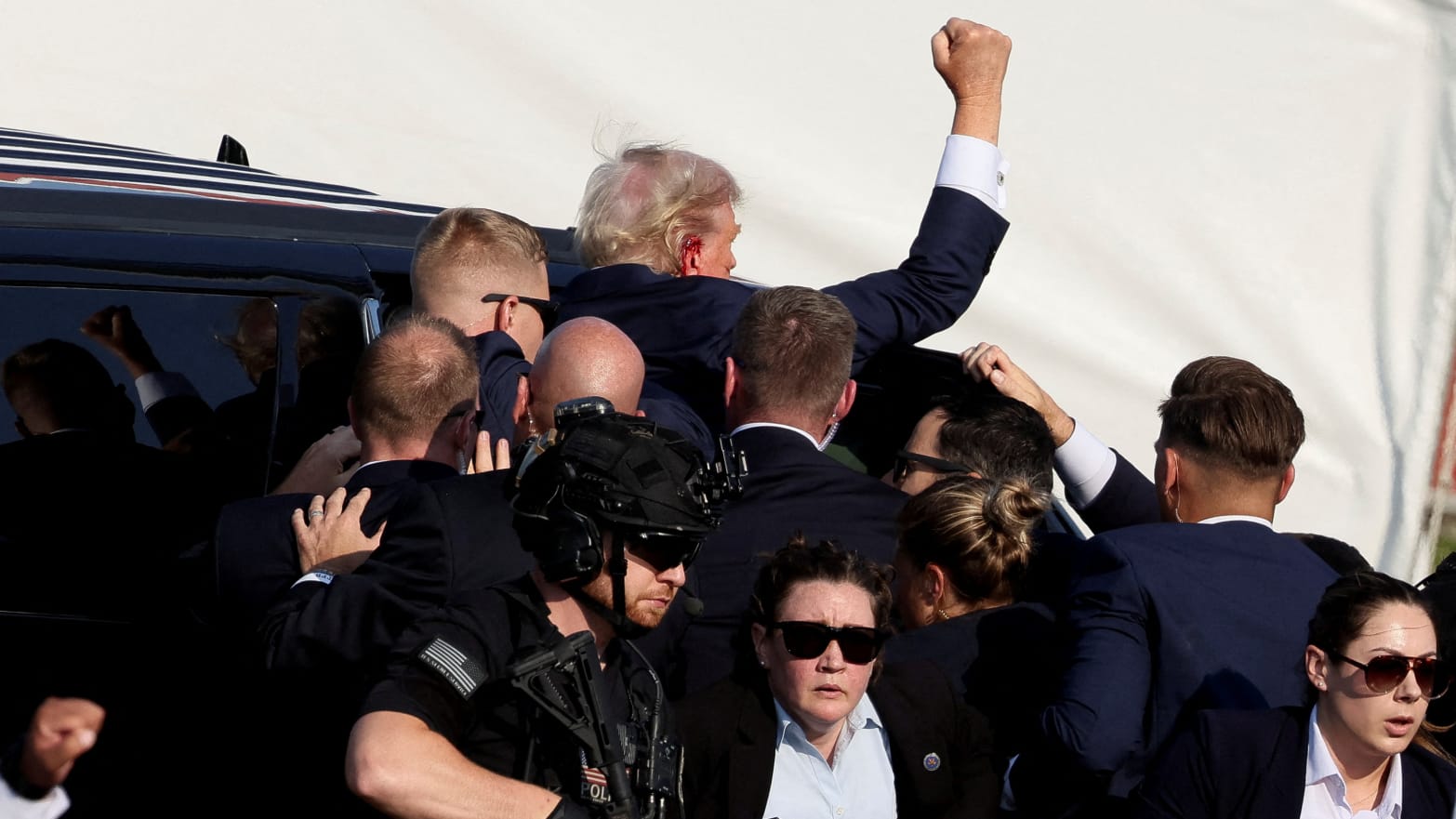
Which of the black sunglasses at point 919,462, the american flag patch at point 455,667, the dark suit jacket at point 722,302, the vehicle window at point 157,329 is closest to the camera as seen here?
the american flag patch at point 455,667

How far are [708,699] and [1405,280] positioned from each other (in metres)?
3.53

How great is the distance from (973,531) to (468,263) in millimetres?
1126

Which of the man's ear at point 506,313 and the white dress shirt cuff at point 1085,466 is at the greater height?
the man's ear at point 506,313

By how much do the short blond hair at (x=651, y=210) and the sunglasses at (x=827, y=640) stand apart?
3.79 feet

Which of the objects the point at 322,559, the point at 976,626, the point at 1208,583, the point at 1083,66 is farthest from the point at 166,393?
the point at 1083,66

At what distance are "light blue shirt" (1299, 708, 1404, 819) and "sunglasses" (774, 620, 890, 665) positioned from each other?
2.16 ft

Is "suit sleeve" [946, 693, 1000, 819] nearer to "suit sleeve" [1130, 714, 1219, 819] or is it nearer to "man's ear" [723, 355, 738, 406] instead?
"suit sleeve" [1130, 714, 1219, 819]

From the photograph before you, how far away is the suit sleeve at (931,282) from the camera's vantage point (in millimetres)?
3520

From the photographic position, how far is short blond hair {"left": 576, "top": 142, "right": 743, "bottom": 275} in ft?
12.0

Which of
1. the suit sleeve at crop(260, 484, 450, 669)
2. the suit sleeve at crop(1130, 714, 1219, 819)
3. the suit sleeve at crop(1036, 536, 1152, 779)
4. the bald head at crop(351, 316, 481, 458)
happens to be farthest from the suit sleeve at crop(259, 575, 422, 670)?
the suit sleeve at crop(1130, 714, 1219, 819)

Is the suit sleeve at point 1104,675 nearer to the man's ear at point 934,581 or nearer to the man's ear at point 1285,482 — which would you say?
the man's ear at point 934,581

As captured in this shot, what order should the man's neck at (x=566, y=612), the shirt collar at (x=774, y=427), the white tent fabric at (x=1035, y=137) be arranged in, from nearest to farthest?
the man's neck at (x=566, y=612) → the shirt collar at (x=774, y=427) → the white tent fabric at (x=1035, y=137)

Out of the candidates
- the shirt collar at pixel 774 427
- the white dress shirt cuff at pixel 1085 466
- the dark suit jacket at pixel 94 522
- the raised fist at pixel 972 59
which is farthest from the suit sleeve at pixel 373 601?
the raised fist at pixel 972 59

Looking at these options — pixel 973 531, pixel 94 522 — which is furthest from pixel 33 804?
pixel 973 531
